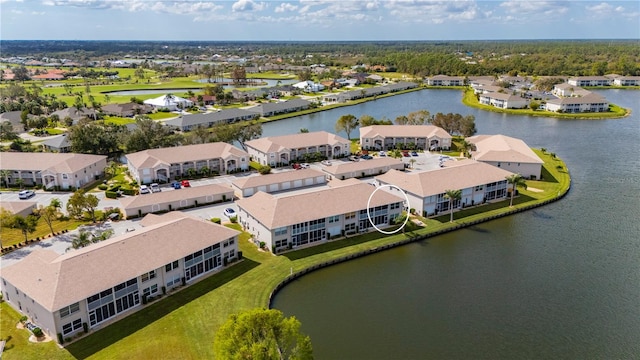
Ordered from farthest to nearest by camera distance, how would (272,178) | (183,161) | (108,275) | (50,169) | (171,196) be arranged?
(183,161) < (50,169) < (272,178) < (171,196) < (108,275)

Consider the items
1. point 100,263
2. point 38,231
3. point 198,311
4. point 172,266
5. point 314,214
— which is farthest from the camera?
point 38,231

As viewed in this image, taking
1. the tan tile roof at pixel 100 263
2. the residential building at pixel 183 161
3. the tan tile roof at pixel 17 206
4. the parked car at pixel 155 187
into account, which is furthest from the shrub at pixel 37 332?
the residential building at pixel 183 161

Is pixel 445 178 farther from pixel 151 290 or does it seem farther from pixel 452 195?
pixel 151 290

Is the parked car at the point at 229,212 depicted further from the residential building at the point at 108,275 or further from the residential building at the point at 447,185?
the residential building at the point at 447,185

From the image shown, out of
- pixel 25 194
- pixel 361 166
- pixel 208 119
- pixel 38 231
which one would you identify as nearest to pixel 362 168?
pixel 361 166

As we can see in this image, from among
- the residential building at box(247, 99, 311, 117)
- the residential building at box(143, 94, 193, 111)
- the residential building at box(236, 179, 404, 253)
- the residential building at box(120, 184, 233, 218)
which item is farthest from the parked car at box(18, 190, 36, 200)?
the residential building at box(143, 94, 193, 111)
